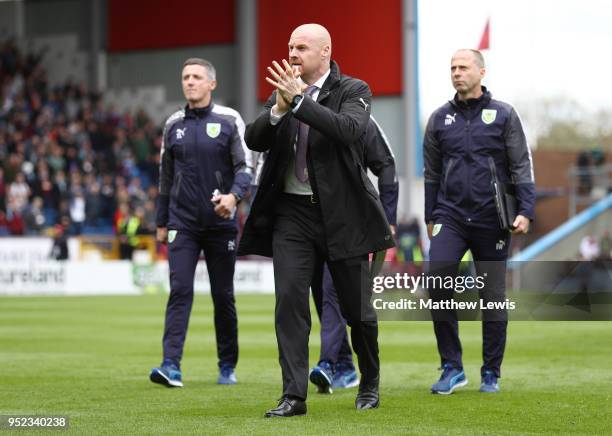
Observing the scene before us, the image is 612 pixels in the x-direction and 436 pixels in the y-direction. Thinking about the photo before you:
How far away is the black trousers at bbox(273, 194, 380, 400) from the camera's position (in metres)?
7.48

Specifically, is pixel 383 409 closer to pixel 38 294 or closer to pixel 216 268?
pixel 216 268

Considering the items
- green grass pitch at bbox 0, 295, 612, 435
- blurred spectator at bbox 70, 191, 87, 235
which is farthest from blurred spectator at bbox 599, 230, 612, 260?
blurred spectator at bbox 70, 191, 87, 235

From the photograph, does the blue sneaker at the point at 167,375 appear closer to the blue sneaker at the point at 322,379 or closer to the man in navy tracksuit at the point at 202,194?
the man in navy tracksuit at the point at 202,194

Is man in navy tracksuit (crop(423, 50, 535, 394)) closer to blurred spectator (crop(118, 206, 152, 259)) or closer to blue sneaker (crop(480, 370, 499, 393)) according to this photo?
blue sneaker (crop(480, 370, 499, 393))

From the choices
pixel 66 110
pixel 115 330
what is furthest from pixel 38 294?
pixel 66 110

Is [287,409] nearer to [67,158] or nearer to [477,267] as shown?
[477,267]

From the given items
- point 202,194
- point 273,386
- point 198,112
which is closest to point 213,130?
point 198,112

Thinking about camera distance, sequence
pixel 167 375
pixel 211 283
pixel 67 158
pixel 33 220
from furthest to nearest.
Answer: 1. pixel 67 158
2. pixel 33 220
3. pixel 211 283
4. pixel 167 375

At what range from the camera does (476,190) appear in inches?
350

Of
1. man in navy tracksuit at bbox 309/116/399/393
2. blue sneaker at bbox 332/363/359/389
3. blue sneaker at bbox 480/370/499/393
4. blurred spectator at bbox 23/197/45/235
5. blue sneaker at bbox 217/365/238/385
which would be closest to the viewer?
blue sneaker at bbox 480/370/499/393

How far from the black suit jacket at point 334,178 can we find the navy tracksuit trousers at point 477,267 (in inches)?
47.0

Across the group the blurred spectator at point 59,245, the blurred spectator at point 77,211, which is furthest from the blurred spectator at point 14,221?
the blurred spectator at point 59,245

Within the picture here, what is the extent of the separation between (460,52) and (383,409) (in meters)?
2.62

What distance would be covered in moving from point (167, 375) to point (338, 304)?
135cm
